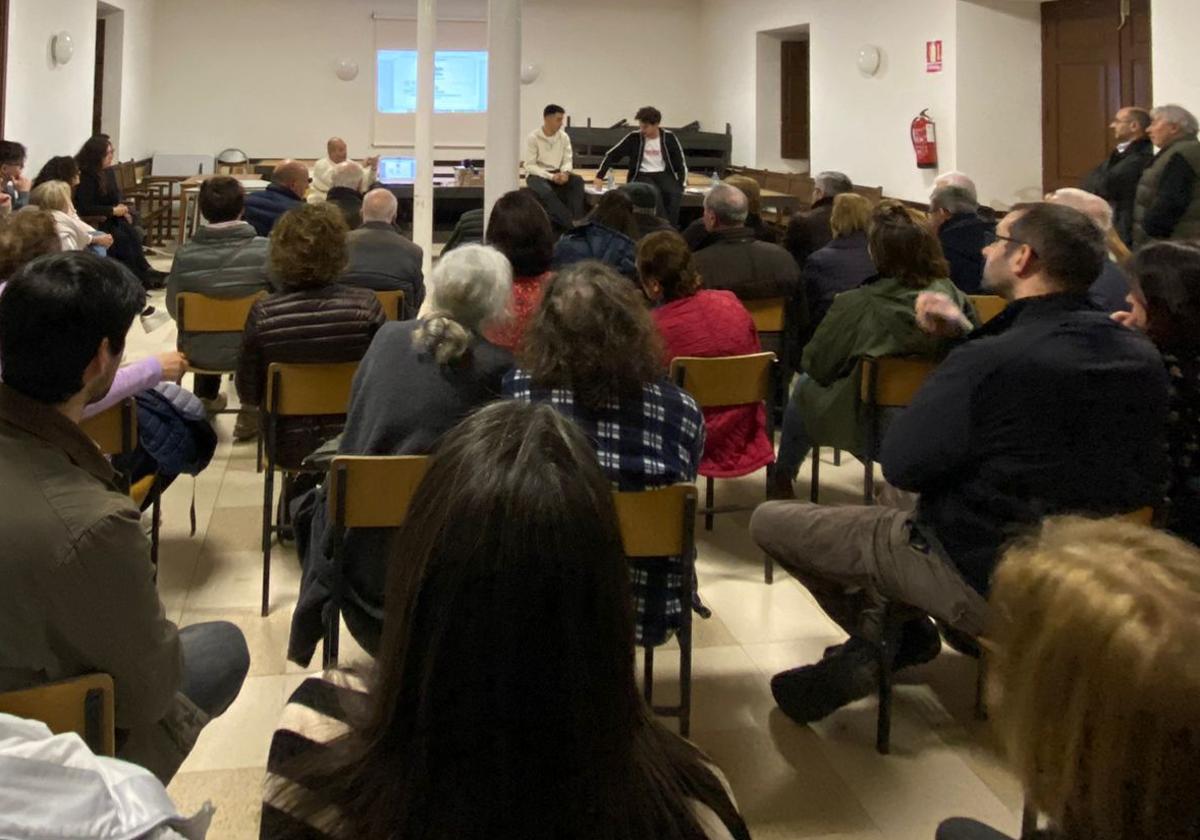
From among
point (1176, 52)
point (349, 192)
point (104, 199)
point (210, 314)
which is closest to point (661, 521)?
point (210, 314)

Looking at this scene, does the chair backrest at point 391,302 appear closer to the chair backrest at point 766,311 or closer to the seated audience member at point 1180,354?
the chair backrest at point 766,311

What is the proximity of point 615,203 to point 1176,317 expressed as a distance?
9.70ft

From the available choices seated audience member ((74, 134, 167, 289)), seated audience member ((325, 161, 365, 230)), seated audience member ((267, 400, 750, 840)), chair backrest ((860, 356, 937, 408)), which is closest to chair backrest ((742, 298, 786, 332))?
chair backrest ((860, 356, 937, 408))

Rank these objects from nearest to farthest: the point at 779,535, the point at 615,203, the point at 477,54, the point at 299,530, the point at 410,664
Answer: the point at 410,664 → the point at 779,535 → the point at 299,530 → the point at 615,203 → the point at 477,54

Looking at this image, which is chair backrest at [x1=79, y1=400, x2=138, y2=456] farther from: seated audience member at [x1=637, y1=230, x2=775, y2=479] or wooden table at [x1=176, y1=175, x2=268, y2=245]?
wooden table at [x1=176, y1=175, x2=268, y2=245]

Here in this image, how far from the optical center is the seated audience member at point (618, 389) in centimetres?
243

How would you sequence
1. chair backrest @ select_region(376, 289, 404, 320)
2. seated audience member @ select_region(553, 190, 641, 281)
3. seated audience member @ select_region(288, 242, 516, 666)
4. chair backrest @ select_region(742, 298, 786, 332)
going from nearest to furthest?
seated audience member @ select_region(288, 242, 516, 666) < chair backrest @ select_region(376, 289, 404, 320) < chair backrest @ select_region(742, 298, 786, 332) < seated audience member @ select_region(553, 190, 641, 281)

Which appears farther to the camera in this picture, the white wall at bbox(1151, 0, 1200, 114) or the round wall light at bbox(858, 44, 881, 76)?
the round wall light at bbox(858, 44, 881, 76)

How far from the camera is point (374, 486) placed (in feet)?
7.89

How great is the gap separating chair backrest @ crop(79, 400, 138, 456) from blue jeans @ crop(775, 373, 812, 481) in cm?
217

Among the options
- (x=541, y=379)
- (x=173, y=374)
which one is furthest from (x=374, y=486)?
(x=173, y=374)

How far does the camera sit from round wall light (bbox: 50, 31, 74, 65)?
8759 millimetres

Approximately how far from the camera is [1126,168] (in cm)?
629

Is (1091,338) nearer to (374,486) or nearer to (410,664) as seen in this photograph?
(374,486)
